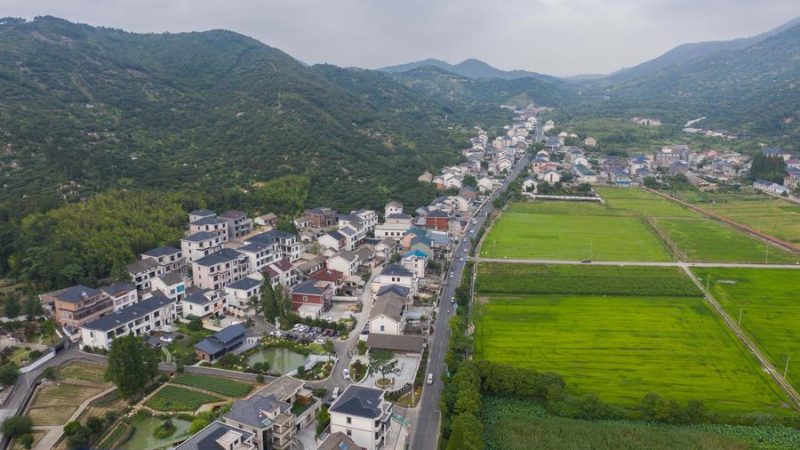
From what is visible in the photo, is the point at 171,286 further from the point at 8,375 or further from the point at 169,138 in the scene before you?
the point at 169,138

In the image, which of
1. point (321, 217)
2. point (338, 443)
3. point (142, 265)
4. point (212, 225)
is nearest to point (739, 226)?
point (321, 217)

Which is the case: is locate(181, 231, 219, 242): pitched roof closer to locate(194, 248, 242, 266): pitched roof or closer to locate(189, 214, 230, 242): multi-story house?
locate(189, 214, 230, 242): multi-story house

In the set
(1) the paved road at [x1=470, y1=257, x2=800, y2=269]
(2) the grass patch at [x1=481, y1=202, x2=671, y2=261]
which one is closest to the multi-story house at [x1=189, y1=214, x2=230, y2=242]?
(1) the paved road at [x1=470, y1=257, x2=800, y2=269]

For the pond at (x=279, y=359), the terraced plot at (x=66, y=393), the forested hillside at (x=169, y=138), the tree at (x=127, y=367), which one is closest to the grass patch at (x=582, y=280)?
the pond at (x=279, y=359)

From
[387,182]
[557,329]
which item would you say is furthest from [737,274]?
[387,182]

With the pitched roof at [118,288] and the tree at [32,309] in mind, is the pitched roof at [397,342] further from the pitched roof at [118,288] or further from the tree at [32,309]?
the tree at [32,309]

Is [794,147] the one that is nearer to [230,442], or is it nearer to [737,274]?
[737,274]

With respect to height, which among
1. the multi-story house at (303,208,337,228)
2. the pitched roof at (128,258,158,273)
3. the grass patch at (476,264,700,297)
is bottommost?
the grass patch at (476,264,700,297)
